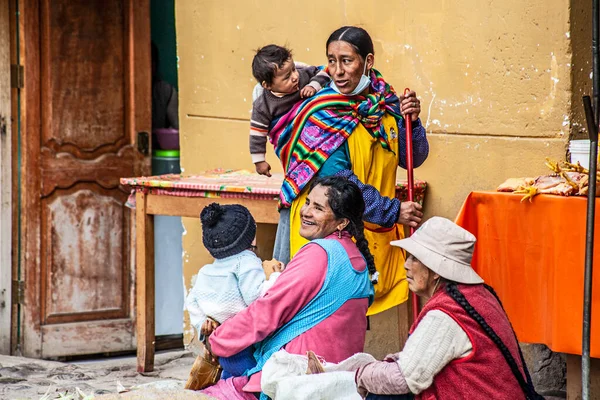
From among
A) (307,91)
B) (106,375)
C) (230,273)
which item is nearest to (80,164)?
(106,375)

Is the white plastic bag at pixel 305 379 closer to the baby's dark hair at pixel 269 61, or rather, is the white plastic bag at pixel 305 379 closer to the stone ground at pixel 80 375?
the baby's dark hair at pixel 269 61

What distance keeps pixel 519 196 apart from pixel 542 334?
587 mm

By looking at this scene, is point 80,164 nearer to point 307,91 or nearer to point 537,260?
point 307,91

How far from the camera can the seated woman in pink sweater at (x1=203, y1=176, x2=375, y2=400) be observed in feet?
12.6

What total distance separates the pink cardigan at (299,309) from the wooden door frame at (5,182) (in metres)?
3.21

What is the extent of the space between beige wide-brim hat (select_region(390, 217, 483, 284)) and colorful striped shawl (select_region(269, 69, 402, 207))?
99 cm

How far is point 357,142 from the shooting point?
4504mm

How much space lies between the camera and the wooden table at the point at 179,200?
5.20m

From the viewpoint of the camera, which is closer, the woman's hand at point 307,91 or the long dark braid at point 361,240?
the long dark braid at point 361,240

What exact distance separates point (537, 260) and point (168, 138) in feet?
11.7

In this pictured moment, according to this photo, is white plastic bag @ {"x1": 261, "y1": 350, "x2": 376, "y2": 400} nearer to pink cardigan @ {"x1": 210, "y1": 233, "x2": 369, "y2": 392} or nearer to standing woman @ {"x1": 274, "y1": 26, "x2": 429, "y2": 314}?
pink cardigan @ {"x1": 210, "y1": 233, "x2": 369, "y2": 392}

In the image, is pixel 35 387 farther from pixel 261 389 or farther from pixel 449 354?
pixel 449 354

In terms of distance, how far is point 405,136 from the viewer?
4660mm

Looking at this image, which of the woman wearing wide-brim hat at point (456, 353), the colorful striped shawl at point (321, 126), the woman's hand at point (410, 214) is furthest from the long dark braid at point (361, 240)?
the woman wearing wide-brim hat at point (456, 353)
